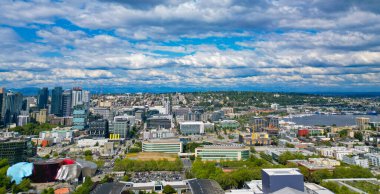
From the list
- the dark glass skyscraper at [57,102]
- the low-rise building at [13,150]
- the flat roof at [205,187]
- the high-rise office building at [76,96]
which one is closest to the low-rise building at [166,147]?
the low-rise building at [13,150]

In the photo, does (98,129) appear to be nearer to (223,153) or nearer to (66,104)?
(223,153)

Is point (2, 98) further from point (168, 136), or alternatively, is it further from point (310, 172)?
point (310, 172)

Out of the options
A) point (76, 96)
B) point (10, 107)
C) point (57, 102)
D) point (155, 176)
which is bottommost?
point (155, 176)

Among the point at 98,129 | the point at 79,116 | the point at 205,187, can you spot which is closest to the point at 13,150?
the point at 98,129

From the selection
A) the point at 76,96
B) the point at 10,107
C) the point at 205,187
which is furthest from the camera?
the point at 76,96

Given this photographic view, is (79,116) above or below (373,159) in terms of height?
above

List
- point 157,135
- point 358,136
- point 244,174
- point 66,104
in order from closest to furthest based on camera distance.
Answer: point 244,174
point 358,136
point 157,135
point 66,104

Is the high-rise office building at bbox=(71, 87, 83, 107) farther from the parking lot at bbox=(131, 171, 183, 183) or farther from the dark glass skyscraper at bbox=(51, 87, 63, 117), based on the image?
the parking lot at bbox=(131, 171, 183, 183)

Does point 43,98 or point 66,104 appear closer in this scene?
point 66,104
